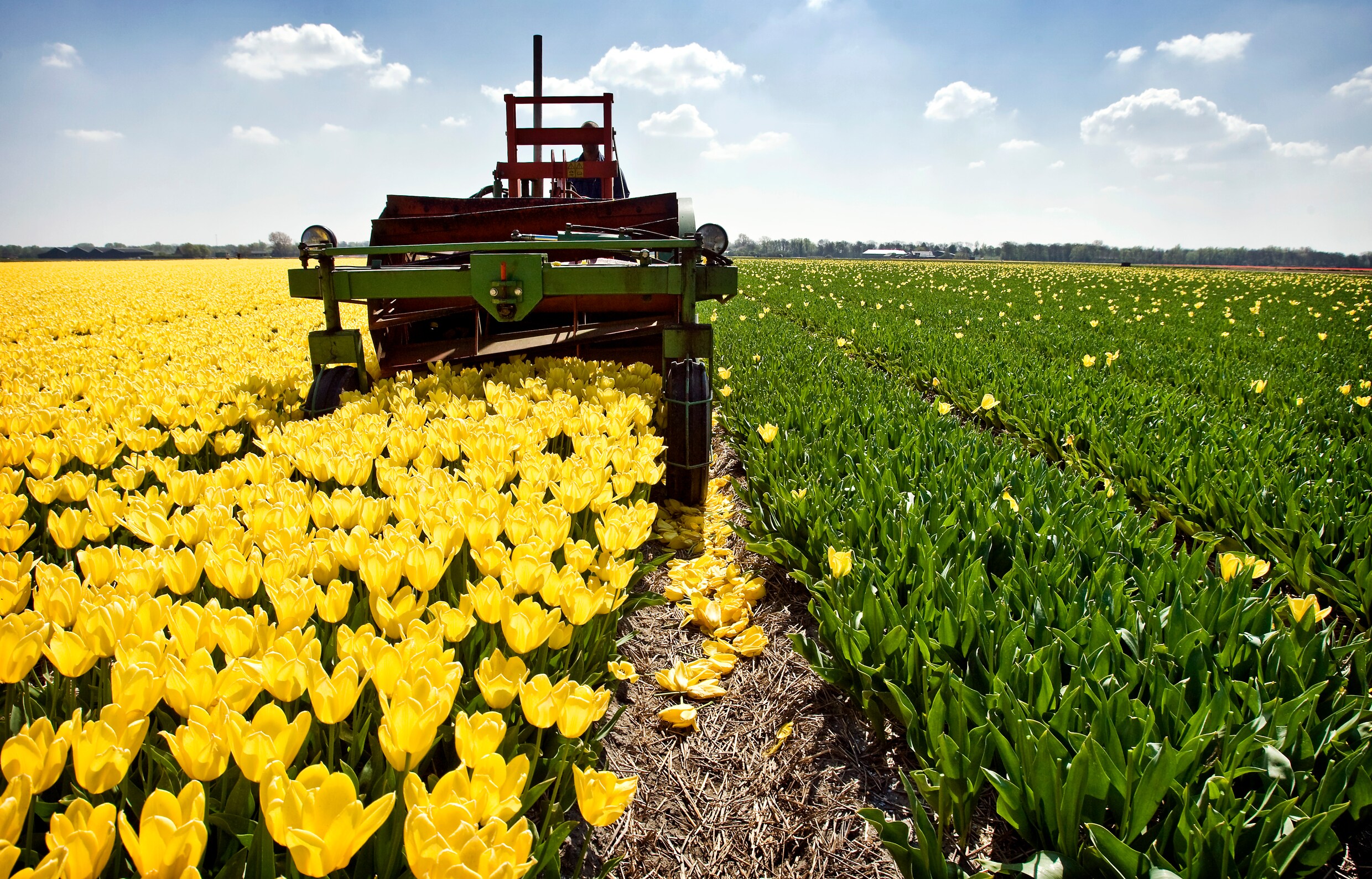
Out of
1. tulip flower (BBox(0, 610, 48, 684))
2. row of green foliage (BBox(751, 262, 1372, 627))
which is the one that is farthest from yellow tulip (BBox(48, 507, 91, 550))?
row of green foliage (BBox(751, 262, 1372, 627))

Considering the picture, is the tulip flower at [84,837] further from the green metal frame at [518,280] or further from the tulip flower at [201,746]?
the green metal frame at [518,280]

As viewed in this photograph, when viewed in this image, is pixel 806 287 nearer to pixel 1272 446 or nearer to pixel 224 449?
pixel 1272 446

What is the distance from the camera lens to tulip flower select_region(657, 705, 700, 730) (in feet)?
7.01

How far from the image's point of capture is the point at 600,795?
1097 mm

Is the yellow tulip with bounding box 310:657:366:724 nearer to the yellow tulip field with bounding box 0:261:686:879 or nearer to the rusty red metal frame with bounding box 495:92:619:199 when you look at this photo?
the yellow tulip field with bounding box 0:261:686:879

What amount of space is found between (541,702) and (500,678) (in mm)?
82

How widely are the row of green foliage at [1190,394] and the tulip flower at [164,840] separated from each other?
3382 millimetres

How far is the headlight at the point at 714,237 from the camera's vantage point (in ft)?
13.4

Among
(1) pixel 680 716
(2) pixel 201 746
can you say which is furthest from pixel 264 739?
(1) pixel 680 716

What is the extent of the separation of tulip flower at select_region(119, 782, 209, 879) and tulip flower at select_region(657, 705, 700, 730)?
1442mm

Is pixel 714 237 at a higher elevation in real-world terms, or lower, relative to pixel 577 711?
higher

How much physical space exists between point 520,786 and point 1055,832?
1.04 meters

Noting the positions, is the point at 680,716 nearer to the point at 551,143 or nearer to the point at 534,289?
the point at 534,289

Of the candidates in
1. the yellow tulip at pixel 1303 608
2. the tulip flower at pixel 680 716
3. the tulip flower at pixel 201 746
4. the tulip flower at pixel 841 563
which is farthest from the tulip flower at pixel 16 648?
the yellow tulip at pixel 1303 608
